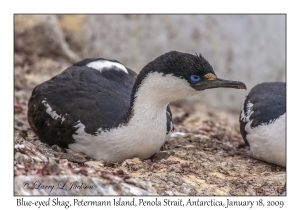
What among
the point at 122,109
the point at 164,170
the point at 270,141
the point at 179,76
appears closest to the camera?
the point at 164,170

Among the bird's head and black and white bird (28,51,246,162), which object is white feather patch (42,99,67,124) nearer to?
black and white bird (28,51,246,162)

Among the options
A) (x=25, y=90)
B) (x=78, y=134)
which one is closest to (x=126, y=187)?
(x=78, y=134)

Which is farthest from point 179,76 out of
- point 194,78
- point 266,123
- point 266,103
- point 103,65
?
point 103,65

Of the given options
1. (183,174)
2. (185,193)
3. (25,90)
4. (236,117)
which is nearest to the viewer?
(185,193)

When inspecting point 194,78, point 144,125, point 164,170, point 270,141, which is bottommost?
point 164,170

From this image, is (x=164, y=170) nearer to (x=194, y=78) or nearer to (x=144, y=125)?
(x=144, y=125)
